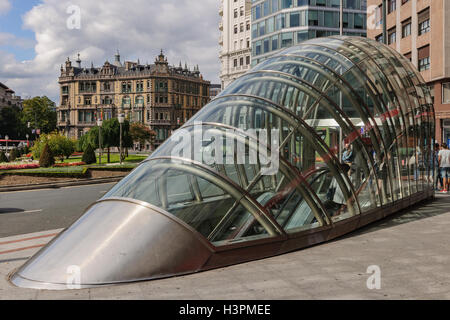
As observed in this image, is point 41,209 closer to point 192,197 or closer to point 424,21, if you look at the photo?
point 192,197

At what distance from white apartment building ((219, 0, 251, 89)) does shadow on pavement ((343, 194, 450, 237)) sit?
6878 cm

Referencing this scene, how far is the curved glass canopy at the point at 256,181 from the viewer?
18.6 feet

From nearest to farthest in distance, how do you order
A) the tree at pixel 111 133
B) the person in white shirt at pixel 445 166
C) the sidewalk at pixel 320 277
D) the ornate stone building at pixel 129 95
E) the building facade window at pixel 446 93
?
the sidewalk at pixel 320 277
the person in white shirt at pixel 445 166
the building facade window at pixel 446 93
the tree at pixel 111 133
the ornate stone building at pixel 129 95

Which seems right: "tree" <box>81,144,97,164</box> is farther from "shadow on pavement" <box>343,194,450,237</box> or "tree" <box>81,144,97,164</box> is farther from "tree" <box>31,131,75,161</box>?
"shadow on pavement" <box>343,194,450,237</box>

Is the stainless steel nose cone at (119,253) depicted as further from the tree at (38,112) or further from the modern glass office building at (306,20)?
the tree at (38,112)

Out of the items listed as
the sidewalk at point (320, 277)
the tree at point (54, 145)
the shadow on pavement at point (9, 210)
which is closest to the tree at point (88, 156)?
the tree at point (54, 145)

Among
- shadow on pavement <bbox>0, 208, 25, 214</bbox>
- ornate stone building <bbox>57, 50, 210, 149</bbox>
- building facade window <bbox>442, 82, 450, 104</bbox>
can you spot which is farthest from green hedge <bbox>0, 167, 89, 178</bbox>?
ornate stone building <bbox>57, 50, 210, 149</bbox>

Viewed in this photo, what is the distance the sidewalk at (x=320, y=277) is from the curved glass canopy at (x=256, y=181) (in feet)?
0.82

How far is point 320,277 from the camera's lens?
546 centimetres

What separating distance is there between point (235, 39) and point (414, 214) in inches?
3010

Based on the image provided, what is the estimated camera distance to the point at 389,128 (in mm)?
9789
